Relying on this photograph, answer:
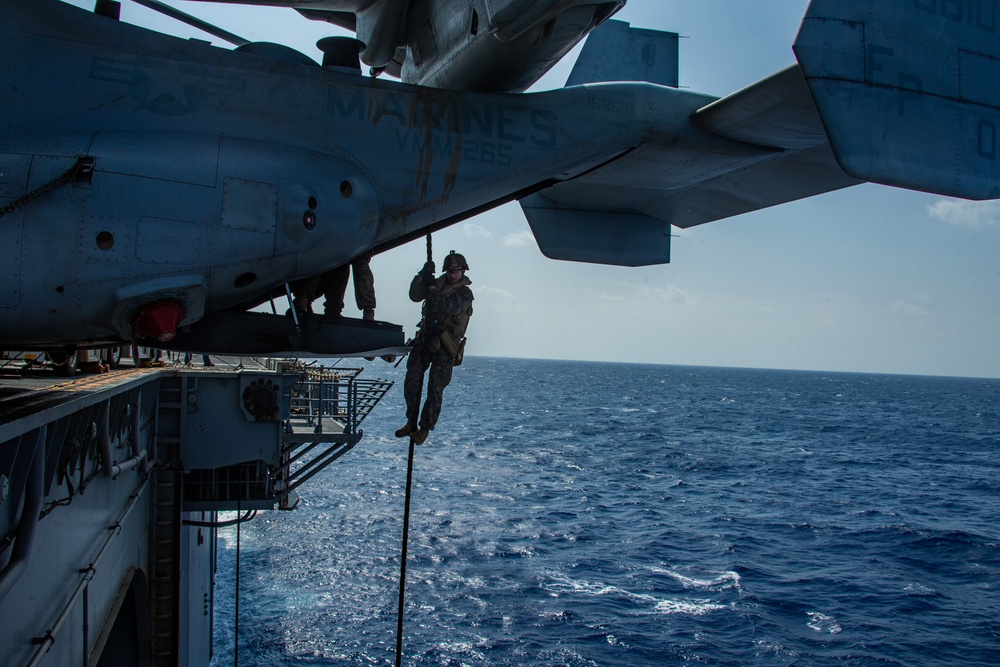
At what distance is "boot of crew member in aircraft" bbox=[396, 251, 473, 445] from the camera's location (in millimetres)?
8180

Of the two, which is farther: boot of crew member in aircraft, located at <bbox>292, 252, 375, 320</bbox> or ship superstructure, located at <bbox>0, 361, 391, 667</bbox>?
boot of crew member in aircraft, located at <bbox>292, 252, 375, 320</bbox>

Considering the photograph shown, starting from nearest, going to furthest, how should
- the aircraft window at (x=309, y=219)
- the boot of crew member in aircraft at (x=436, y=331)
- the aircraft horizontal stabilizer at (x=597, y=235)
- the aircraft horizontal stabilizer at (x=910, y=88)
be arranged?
the aircraft horizontal stabilizer at (x=910, y=88) → the aircraft window at (x=309, y=219) → the boot of crew member in aircraft at (x=436, y=331) → the aircraft horizontal stabilizer at (x=597, y=235)

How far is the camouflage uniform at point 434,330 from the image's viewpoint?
8219 millimetres

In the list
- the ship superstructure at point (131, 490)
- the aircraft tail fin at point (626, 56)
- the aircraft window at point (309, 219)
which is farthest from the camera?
the aircraft tail fin at point (626, 56)

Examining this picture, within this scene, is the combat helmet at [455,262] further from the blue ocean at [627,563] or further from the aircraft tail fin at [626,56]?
the blue ocean at [627,563]

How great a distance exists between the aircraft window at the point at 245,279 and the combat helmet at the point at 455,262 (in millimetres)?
2031

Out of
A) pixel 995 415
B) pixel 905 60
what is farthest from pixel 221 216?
pixel 995 415

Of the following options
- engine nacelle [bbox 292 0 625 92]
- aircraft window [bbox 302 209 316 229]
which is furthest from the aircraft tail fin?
aircraft window [bbox 302 209 316 229]

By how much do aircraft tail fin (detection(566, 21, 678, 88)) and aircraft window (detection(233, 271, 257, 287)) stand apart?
21.4 ft

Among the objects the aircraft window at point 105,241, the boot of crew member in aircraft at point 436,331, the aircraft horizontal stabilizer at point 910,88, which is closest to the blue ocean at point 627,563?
the boot of crew member in aircraft at point 436,331

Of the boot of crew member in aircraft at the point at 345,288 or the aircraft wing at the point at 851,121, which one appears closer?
the aircraft wing at the point at 851,121

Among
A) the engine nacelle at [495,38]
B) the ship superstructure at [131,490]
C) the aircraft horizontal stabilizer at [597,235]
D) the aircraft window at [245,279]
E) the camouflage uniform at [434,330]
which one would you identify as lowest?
the ship superstructure at [131,490]

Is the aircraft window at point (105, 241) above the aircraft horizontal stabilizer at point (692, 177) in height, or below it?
below

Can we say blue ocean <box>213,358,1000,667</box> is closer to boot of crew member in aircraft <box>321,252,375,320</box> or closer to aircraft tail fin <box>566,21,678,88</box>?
boot of crew member in aircraft <box>321,252,375,320</box>
